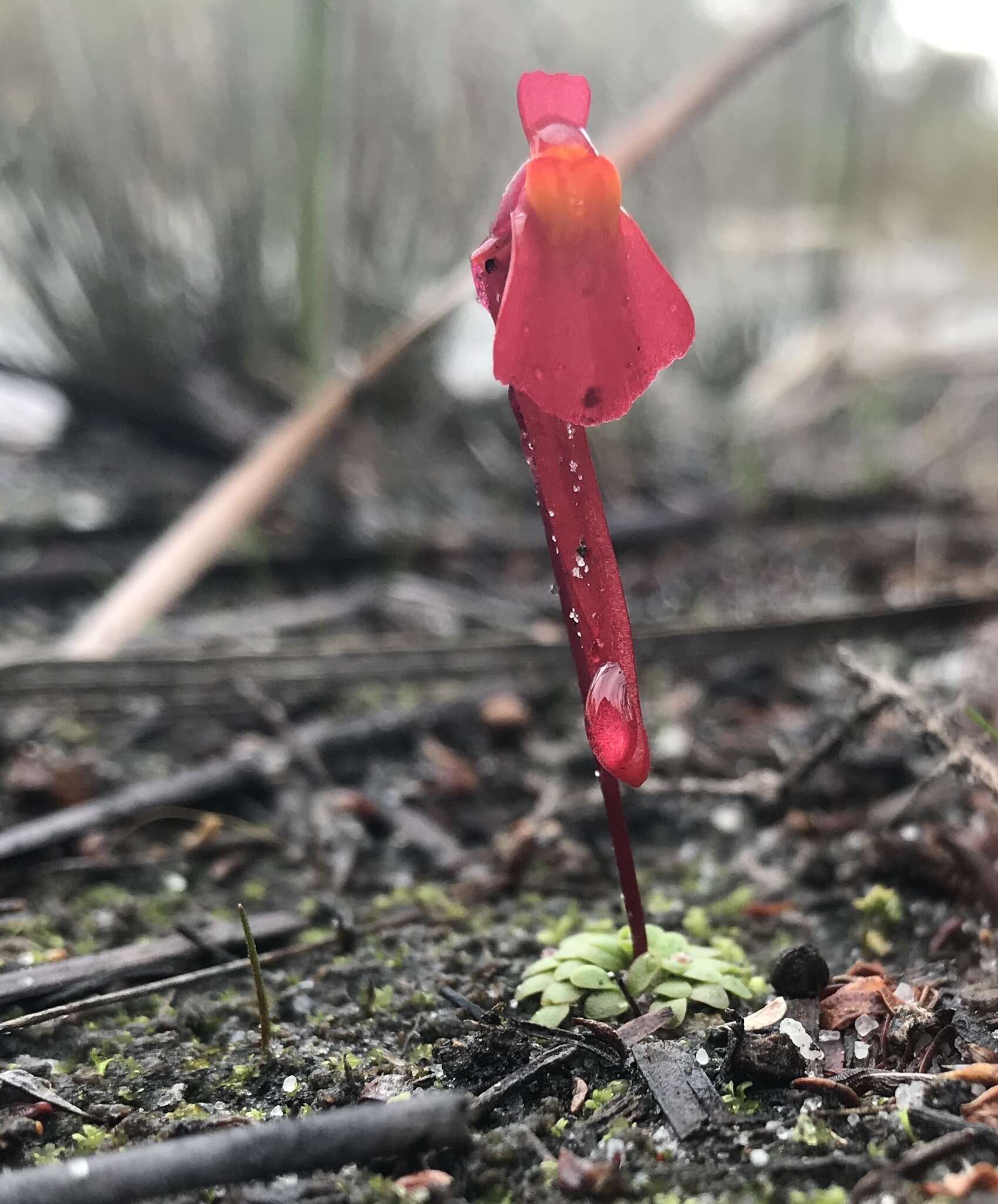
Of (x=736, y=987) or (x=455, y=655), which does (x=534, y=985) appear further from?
(x=455, y=655)

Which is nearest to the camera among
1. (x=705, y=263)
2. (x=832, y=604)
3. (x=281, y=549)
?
(x=832, y=604)

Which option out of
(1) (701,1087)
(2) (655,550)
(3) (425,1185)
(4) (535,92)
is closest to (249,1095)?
(3) (425,1185)

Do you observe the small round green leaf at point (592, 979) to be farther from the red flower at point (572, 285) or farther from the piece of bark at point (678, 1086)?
the red flower at point (572, 285)

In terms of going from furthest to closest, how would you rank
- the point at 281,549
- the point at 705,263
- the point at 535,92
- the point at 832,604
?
the point at 705,263
the point at 281,549
the point at 832,604
the point at 535,92

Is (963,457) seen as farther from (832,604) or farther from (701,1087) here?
(701,1087)

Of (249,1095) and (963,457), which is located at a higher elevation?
(963,457)

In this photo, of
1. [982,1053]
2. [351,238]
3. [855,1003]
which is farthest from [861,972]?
[351,238]

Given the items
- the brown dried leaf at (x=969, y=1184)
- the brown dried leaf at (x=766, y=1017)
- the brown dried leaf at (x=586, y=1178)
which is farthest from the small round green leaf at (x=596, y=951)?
the brown dried leaf at (x=969, y=1184)
